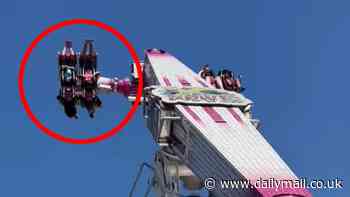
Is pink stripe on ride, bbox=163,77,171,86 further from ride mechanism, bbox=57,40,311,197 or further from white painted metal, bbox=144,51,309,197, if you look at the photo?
white painted metal, bbox=144,51,309,197

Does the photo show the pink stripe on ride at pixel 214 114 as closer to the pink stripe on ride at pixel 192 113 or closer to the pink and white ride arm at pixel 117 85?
the pink stripe on ride at pixel 192 113

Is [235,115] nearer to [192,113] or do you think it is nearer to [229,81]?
[192,113]

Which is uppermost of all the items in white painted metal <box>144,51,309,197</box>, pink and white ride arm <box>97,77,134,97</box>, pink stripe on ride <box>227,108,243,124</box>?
pink and white ride arm <box>97,77,134,97</box>

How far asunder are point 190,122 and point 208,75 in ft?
62.1

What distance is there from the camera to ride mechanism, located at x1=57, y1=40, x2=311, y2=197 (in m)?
41.8

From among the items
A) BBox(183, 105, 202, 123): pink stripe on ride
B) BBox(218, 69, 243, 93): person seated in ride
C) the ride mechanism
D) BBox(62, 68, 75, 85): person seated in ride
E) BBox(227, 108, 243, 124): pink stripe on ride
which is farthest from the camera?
BBox(218, 69, 243, 93): person seated in ride

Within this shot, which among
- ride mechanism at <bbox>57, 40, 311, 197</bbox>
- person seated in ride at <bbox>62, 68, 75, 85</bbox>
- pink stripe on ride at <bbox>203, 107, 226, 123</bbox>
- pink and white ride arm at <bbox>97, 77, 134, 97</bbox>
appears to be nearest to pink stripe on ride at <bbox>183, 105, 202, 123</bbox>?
ride mechanism at <bbox>57, 40, 311, 197</bbox>

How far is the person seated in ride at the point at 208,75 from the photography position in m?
64.4

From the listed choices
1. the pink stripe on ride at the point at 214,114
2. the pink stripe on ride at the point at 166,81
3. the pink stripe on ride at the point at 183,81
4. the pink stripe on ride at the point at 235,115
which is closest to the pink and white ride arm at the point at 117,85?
the pink stripe on ride at the point at 166,81

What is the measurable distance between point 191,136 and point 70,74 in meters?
16.2

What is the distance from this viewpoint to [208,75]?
65625 millimetres

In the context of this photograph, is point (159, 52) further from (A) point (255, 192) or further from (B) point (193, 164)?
(A) point (255, 192)

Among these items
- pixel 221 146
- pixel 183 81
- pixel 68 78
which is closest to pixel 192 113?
pixel 221 146

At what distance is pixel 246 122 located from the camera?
1932 inches
